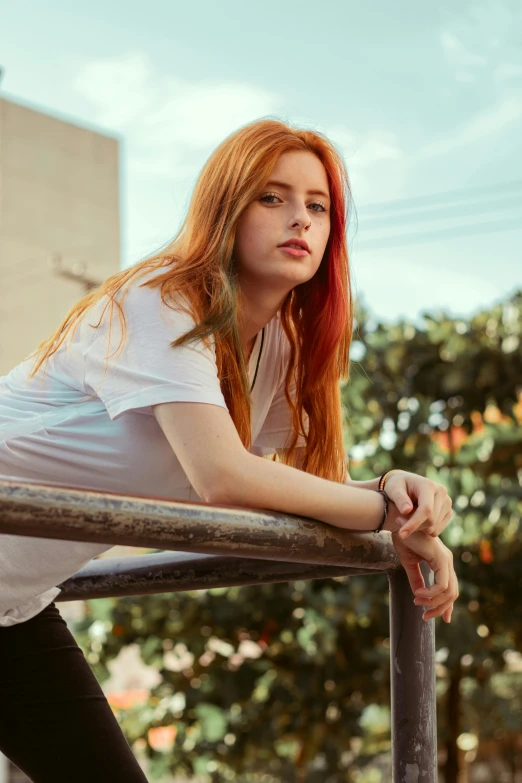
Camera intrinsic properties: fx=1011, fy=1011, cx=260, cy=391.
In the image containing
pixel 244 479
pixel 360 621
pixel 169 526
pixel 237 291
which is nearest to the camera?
pixel 169 526

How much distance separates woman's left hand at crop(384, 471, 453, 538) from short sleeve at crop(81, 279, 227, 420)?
20cm

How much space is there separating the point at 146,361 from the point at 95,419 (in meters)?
0.10

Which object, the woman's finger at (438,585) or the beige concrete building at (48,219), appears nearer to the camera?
the woman's finger at (438,585)

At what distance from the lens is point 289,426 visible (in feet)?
4.55

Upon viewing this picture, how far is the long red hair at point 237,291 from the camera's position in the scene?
3.76 feet

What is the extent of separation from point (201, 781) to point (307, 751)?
93 centimetres

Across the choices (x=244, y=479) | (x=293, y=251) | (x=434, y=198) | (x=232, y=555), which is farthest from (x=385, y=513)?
(x=434, y=198)

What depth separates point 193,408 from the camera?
99cm

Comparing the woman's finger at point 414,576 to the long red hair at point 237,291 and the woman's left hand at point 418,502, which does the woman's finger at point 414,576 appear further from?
the long red hair at point 237,291

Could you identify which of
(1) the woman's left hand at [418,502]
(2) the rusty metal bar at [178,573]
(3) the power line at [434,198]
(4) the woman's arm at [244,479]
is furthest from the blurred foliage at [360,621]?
(3) the power line at [434,198]

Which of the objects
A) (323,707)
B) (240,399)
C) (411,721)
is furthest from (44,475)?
(323,707)

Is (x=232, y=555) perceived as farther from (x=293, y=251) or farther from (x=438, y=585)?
(x=293, y=251)

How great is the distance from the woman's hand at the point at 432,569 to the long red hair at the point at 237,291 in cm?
27

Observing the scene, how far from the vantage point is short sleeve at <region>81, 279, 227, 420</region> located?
1009mm
